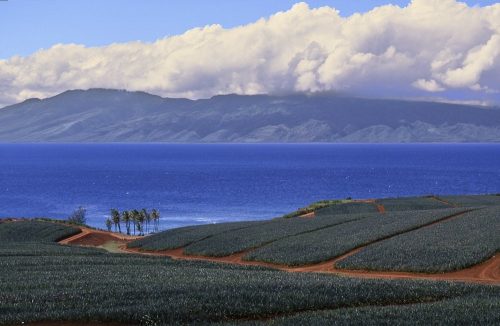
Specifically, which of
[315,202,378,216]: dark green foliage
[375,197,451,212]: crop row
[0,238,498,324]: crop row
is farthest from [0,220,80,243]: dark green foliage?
[0,238,498,324]: crop row

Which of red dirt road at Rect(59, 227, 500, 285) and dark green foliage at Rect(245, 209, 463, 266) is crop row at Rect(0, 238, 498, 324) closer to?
red dirt road at Rect(59, 227, 500, 285)

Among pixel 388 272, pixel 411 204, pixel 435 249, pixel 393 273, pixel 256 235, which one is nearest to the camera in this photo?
pixel 393 273

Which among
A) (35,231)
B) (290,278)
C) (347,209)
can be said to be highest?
(347,209)

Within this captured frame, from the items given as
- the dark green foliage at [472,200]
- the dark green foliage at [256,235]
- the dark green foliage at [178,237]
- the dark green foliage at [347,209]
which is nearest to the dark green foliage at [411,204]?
the dark green foliage at [472,200]

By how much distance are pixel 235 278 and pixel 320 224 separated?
38.6 meters

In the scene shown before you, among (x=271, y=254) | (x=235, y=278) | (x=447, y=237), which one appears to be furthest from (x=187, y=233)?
(x=235, y=278)

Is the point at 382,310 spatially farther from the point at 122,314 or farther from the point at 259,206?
the point at 259,206

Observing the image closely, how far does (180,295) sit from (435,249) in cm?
2843

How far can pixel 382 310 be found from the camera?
1013 inches

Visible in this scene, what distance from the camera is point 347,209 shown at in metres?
95.8

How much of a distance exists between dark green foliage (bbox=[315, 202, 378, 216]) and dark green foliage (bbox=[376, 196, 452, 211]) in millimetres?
2659

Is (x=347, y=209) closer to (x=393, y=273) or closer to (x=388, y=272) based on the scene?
(x=388, y=272)

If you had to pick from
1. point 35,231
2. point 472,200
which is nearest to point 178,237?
point 35,231

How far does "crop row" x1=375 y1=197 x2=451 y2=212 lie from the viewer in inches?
3693
